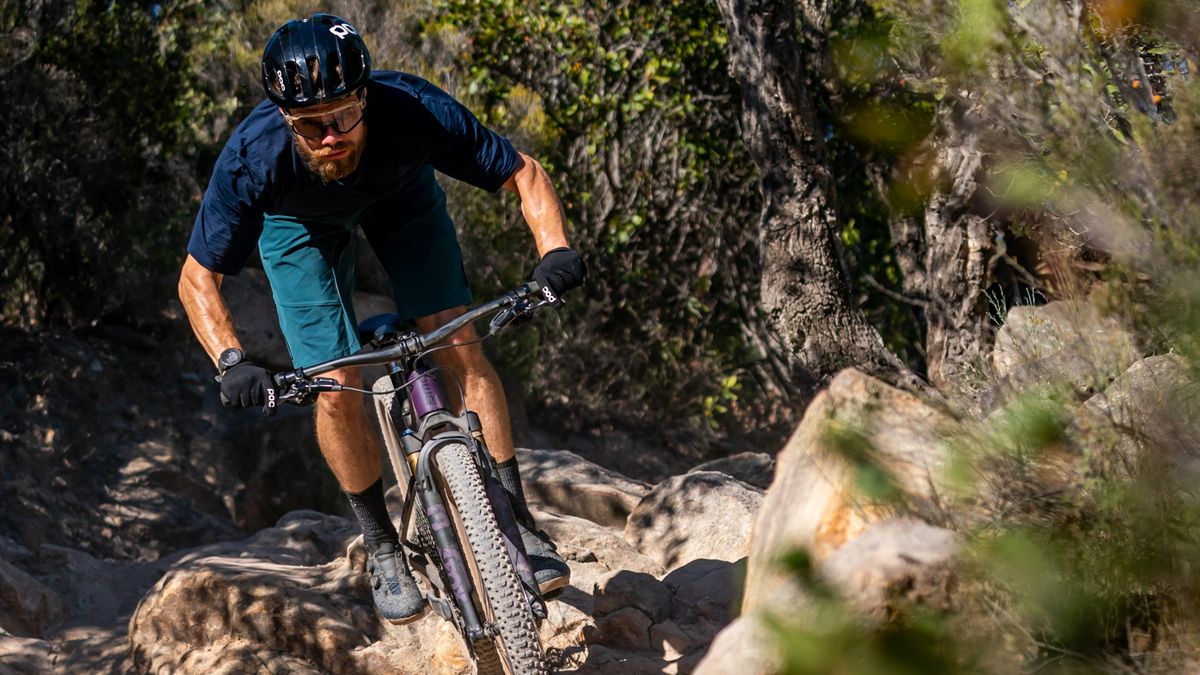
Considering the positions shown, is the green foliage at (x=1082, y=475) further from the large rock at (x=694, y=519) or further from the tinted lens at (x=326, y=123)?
the large rock at (x=694, y=519)

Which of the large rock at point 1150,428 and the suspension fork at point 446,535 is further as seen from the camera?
the suspension fork at point 446,535

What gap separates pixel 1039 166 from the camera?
3896 mm

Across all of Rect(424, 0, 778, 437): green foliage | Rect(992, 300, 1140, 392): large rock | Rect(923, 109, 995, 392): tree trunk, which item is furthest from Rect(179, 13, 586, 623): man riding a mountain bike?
Rect(424, 0, 778, 437): green foliage

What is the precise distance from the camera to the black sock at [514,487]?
4.30 m

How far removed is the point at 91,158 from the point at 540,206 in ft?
20.2

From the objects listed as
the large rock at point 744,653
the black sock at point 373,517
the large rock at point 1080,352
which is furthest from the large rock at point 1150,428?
the black sock at point 373,517

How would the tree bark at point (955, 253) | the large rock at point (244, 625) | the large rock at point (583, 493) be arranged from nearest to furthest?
the large rock at point (244, 625) < the large rock at point (583, 493) < the tree bark at point (955, 253)

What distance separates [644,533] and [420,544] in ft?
6.73

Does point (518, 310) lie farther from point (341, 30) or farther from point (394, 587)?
point (394, 587)

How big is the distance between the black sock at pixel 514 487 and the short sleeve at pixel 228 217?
3.58 feet

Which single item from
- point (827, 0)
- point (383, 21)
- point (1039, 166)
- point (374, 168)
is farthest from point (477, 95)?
point (1039, 166)

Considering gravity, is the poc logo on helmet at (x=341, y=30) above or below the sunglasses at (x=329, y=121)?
above

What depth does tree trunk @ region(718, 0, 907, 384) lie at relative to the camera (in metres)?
7.15

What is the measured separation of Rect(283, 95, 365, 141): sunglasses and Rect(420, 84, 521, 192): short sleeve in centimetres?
34
